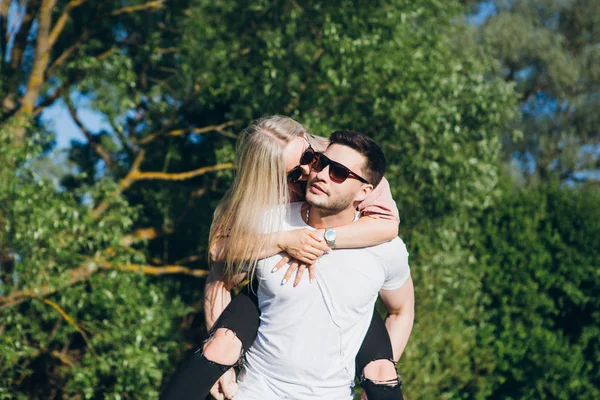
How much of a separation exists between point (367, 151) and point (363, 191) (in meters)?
0.16

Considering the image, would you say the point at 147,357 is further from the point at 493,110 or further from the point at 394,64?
the point at 493,110

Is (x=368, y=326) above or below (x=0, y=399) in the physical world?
above

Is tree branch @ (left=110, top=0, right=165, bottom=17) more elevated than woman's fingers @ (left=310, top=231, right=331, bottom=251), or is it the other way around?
tree branch @ (left=110, top=0, right=165, bottom=17)

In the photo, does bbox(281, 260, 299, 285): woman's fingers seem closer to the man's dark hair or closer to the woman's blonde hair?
the woman's blonde hair

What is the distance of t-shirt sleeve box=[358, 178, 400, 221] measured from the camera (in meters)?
3.29

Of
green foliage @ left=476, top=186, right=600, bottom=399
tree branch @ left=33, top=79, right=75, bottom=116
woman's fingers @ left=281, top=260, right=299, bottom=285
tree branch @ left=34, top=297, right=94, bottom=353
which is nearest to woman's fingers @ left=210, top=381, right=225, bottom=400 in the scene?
woman's fingers @ left=281, top=260, right=299, bottom=285

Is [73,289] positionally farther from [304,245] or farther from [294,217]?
[304,245]

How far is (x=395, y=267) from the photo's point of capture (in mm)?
3229

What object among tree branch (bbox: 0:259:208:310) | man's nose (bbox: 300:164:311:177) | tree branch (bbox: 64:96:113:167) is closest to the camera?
man's nose (bbox: 300:164:311:177)

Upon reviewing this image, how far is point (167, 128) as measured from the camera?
8555mm

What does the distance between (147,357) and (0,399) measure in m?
1.24

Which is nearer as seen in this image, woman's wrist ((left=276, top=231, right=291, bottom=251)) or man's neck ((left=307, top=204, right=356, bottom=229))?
woman's wrist ((left=276, top=231, right=291, bottom=251))

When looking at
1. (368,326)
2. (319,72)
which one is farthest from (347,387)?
(319,72)

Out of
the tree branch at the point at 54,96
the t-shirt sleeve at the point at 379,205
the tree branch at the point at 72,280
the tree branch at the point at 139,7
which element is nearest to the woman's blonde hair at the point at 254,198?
the t-shirt sleeve at the point at 379,205
